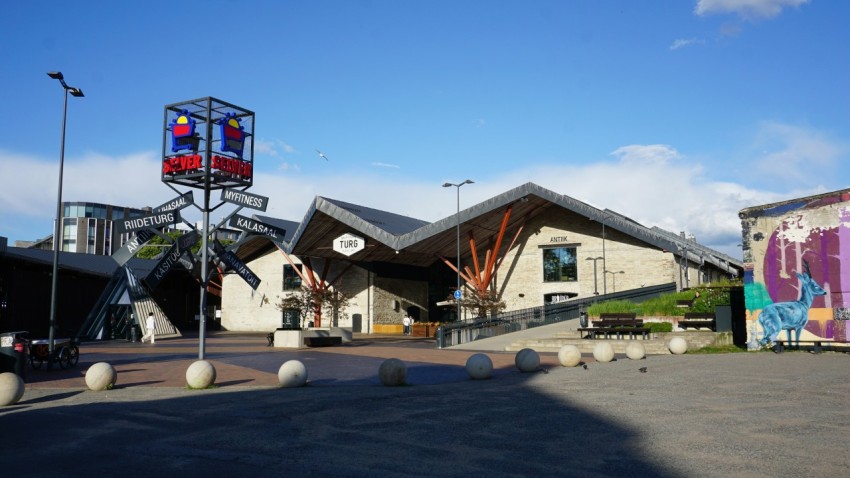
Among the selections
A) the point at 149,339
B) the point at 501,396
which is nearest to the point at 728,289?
the point at 501,396

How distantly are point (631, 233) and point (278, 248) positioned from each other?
25996 mm

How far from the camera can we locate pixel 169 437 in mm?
9258

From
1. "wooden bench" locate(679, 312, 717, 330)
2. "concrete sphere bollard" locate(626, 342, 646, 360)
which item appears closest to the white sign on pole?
"wooden bench" locate(679, 312, 717, 330)

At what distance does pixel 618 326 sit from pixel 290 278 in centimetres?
3221

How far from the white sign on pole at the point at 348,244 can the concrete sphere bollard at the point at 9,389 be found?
112ft

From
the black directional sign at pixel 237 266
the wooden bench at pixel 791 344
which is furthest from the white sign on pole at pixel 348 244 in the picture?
the black directional sign at pixel 237 266

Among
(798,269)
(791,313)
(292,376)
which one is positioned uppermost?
(798,269)

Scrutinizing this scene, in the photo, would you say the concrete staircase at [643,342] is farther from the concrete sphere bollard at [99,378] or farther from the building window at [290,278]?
the building window at [290,278]

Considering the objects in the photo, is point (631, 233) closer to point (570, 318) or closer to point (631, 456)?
point (570, 318)

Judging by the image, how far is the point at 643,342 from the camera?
2561 cm

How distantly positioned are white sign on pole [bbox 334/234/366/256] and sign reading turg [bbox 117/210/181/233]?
94.6ft

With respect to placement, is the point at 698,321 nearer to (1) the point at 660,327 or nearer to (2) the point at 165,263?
(1) the point at 660,327

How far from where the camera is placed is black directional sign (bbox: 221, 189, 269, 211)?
58.5 ft

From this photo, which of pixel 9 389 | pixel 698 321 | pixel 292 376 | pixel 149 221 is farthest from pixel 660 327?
pixel 9 389
